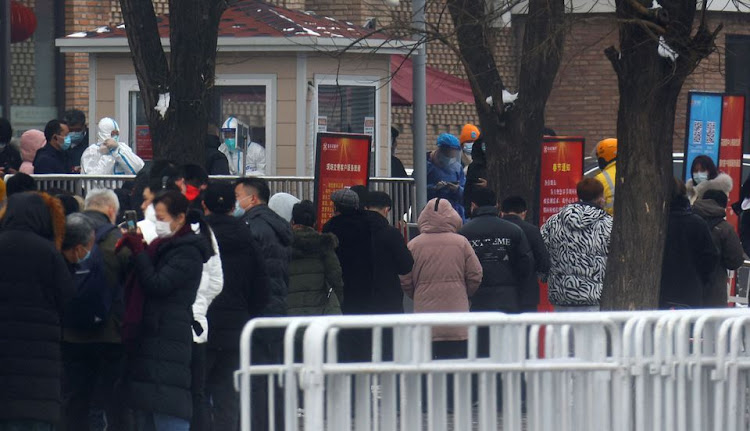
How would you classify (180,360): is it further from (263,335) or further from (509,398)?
(509,398)

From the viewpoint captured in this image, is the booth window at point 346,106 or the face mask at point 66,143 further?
the booth window at point 346,106

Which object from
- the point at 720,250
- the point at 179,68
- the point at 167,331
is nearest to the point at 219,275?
the point at 167,331

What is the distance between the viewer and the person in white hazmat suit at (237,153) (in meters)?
15.0

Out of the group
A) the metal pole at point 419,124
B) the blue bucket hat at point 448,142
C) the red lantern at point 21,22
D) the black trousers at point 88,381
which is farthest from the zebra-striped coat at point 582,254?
the red lantern at point 21,22

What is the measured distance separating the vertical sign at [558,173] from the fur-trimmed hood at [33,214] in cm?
692

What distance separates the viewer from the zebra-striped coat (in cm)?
1144

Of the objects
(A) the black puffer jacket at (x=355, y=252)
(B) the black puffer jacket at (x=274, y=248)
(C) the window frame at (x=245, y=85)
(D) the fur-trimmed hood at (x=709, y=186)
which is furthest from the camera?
(C) the window frame at (x=245, y=85)

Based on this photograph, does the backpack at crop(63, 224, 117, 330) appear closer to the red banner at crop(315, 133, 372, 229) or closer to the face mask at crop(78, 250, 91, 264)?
the face mask at crop(78, 250, 91, 264)

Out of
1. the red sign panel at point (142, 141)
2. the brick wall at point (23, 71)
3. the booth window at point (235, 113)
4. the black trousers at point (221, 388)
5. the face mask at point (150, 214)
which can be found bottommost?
the black trousers at point (221, 388)

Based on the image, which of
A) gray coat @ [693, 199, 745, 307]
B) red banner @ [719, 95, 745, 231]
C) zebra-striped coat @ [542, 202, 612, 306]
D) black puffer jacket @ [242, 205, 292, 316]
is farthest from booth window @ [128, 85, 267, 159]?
black puffer jacket @ [242, 205, 292, 316]

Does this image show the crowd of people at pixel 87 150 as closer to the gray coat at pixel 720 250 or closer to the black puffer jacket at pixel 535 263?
the black puffer jacket at pixel 535 263

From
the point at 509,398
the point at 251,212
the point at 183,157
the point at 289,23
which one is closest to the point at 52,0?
the point at 289,23

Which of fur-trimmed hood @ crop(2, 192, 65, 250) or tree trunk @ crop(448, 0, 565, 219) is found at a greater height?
tree trunk @ crop(448, 0, 565, 219)

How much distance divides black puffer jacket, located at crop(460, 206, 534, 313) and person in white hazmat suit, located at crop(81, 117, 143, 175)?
371 centimetres
